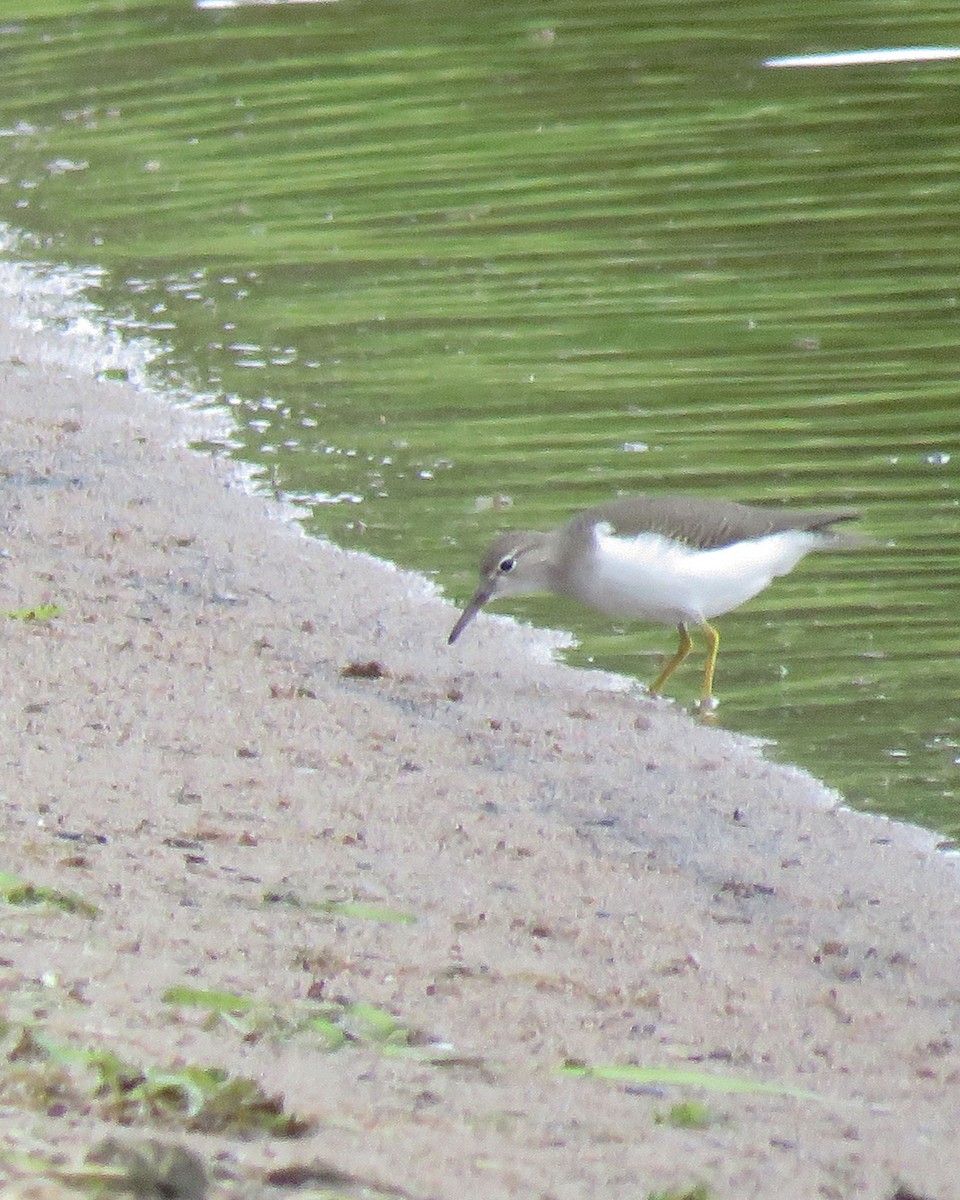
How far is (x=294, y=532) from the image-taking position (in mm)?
9328

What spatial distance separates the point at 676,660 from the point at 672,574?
1.16ft

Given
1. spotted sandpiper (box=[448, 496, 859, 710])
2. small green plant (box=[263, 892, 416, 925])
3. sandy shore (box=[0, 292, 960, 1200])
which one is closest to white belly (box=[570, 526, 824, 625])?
spotted sandpiper (box=[448, 496, 859, 710])

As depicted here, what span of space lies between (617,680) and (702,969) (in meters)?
3.02

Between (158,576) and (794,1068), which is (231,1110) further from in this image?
(158,576)

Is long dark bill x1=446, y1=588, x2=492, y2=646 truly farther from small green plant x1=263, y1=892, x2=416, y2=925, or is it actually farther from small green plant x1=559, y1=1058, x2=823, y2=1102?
small green plant x1=559, y1=1058, x2=823, y2=1102

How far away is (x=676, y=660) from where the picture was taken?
8328 mm

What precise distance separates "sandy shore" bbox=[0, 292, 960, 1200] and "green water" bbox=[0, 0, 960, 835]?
65 centimetres

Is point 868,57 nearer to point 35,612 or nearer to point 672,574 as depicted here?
point 672,574

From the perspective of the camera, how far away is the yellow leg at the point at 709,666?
7.89 meters

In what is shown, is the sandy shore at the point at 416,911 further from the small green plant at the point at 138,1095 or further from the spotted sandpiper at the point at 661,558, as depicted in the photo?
the spotted sandpiper at the point at 661,558

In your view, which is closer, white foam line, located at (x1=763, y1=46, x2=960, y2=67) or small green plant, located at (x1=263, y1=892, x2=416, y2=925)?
small green plant, located at (x1=263, y1=892, x2=416, y2=925)

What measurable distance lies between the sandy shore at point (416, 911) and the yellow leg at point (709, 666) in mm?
151

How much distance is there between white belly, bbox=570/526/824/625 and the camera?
8117 millimetres

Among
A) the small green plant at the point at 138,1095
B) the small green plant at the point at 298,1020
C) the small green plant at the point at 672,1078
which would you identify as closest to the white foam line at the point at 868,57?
the small green plant at the point at 672,1078
